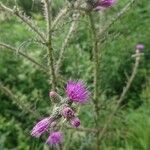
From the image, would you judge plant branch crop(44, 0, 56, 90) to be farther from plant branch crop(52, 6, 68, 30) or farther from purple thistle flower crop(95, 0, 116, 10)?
purple thistle flower crop(95, 0, 116, 10)

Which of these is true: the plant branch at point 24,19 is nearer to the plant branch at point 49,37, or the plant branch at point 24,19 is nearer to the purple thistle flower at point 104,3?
the plant branch at point 49,37

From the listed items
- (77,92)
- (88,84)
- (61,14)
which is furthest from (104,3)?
(88,84)

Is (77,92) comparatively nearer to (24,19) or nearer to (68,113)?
(68,113)

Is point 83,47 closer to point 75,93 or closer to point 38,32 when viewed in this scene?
point 38,32

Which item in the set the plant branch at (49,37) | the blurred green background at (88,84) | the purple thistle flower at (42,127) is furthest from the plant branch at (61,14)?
the blurred green background at (88,84)

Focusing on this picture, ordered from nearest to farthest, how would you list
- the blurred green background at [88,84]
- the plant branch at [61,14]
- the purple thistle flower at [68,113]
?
the purple thistle flower at [68,113], the plant branch at [61,14], the blurred green background at [88,84]
